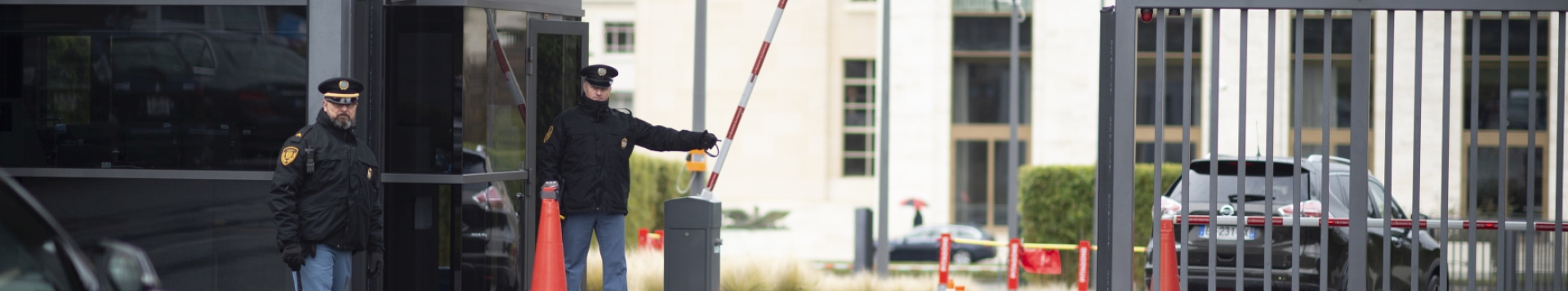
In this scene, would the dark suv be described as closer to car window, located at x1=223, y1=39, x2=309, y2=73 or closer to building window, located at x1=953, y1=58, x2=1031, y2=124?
car window, located at x1=223, y1=39, x2=309, y2=73

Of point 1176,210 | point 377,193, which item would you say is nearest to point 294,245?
point 377,193

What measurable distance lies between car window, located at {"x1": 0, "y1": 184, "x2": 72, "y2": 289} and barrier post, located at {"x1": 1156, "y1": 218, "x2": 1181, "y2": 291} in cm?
472

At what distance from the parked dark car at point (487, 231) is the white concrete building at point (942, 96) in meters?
19.3

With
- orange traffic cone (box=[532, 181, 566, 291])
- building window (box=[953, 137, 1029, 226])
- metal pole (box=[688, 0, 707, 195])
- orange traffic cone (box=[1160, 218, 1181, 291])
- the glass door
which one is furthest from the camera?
building window (box=[953, 137, 1029, 226])

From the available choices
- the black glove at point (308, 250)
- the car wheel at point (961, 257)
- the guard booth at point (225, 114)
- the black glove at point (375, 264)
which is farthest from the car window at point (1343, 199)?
the car wheel at point (961, 257)

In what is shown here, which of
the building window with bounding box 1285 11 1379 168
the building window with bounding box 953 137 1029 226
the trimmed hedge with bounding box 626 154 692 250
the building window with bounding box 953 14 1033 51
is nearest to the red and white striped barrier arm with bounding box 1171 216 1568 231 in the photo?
the trimmed hedge with bounding box 626 154 692 250

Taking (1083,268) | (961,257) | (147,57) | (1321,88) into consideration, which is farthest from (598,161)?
(1321,88)

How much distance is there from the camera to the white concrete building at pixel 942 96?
1095 inches

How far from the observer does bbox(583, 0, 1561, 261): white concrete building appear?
27.8 metres

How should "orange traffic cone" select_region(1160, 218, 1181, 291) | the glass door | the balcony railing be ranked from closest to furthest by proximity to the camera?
"orange traffic cone" select_region(1160, 218, 1181, 291) < the glass door < the balcony railing

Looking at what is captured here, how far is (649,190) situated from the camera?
22.2m

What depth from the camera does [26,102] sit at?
752 cm

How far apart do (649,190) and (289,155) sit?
51.9 ft

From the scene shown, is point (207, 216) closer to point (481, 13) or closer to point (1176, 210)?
point (481, 13)
